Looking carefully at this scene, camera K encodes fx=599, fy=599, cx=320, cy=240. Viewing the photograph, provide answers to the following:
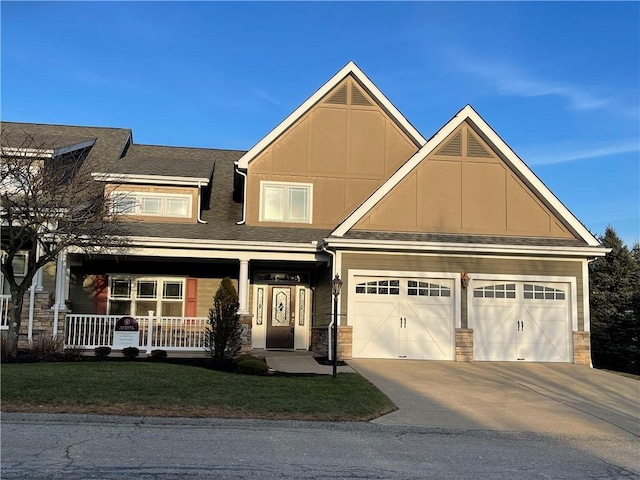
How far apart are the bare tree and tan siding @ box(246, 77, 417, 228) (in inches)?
223

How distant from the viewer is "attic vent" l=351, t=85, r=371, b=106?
19875 millimetres

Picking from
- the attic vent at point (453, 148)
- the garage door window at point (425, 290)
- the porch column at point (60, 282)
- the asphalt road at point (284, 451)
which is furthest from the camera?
the attic vent at point (453, 148)

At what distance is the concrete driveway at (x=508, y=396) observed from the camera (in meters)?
9.38

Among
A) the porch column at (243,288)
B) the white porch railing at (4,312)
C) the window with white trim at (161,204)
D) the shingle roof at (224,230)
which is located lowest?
the white porch railing at (4,312)

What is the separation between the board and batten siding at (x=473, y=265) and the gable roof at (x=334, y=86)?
4977mm

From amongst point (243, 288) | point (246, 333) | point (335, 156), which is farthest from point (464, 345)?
point (335, 156)

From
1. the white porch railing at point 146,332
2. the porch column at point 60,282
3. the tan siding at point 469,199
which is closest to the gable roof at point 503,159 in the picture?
the tan siding at point 469,199

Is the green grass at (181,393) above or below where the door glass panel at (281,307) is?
below

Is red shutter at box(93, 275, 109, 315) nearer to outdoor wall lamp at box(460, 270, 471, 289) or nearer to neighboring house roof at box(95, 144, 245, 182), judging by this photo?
neighboring house roof at box(95, 144, 245, 182)

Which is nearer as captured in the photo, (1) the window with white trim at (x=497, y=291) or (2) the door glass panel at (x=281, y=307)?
(1) the window with white trim at (x=497, y=291)

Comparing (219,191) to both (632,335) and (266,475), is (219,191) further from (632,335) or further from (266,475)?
(632,335)

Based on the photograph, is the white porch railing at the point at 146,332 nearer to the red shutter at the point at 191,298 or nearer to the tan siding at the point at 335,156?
the red shutter at the point at 191,298

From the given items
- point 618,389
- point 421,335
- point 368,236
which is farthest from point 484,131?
point 618,389

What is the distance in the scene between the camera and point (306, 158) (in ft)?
64.0
